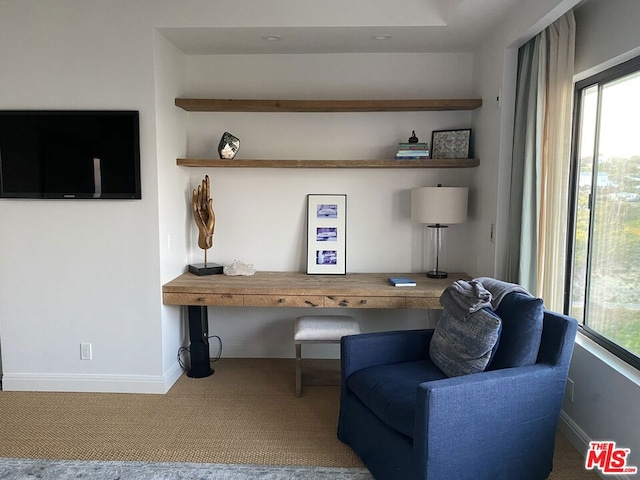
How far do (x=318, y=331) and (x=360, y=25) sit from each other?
78.0 inches

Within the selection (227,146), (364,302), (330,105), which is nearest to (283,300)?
(364,302)

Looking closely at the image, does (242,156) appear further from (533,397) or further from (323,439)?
(533,397)

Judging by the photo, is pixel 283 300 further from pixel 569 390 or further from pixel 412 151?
pixel 569 390

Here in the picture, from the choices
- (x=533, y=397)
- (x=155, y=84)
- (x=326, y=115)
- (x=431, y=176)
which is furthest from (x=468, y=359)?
(x=155, y=84)

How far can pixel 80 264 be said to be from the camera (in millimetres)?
3188

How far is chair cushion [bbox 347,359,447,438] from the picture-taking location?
6.81 ft

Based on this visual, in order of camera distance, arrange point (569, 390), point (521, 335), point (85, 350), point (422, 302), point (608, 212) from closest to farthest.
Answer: point (521, 335)
point (608, 212)
point (569, 390)
point (422, 302)
point (85, 350)

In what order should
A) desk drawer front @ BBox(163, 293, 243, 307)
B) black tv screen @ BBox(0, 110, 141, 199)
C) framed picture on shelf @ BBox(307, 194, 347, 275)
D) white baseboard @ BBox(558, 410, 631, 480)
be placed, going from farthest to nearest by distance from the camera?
framed picture on shelf @ BBox(307, 194, 347, 275), desk drawer front @ BBox(163, 293, 243, 307), black tv screen @ BBox(0, 110, 141, 199), white baseboard @ BBox(558, 410, 631, 480)

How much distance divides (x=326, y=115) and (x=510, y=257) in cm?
170

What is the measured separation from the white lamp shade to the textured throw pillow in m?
0.95

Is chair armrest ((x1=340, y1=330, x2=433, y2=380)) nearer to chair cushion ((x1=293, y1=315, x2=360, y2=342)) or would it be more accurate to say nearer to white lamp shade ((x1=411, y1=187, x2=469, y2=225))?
chair cushion ((x1=293, y1=315, x2=360, y2=342))

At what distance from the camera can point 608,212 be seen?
2.45 m

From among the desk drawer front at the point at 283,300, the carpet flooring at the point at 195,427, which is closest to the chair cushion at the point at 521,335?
the carpet flooring at the point at 195,427

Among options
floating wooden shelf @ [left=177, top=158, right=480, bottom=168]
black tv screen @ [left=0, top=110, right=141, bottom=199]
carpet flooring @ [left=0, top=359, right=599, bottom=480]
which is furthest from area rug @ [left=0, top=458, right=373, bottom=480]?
floating wooden shelf @ [left=177, top=158, right=480, bottom=168]
